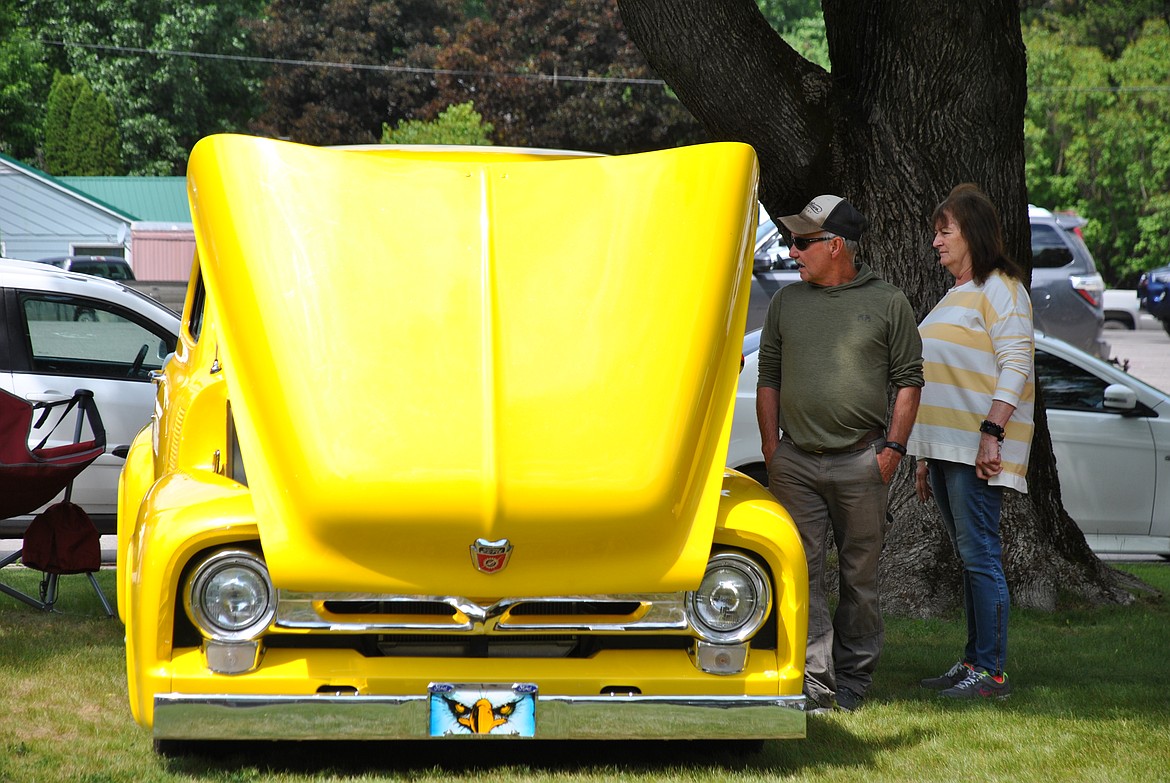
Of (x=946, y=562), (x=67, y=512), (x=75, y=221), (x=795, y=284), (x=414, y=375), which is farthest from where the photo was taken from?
(x=75, y=221)

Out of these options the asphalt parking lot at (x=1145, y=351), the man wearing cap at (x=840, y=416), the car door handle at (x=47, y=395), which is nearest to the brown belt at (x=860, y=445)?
the man wearing cap at (x=840, y=416)

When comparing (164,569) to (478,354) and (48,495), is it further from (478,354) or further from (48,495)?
(48,495)

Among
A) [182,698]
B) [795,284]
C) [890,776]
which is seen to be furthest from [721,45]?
[182,698]

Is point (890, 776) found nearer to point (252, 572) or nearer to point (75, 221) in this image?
point (252, 572)

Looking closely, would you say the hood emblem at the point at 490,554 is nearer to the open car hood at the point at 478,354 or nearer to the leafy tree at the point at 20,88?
the open car hood at the point at 478,354

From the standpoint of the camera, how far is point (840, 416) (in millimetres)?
5023

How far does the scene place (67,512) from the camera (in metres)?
6.75

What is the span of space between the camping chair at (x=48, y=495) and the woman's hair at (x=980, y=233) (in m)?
4.08

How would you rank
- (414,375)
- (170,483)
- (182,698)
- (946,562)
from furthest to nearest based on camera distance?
(946,562) < (170,483) < (414,375) < (182,698)

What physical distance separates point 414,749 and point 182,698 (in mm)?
1014

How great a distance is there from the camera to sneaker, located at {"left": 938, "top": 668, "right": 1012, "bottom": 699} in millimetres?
5465

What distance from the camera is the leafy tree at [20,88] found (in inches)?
2101

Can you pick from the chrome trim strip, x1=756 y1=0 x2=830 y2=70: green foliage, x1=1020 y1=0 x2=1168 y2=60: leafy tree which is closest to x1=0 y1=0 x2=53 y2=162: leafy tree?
x1=756 y1=0 x2=830 y2=70: green foliage

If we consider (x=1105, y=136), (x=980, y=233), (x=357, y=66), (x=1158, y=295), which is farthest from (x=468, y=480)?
(x=357, y=66)
